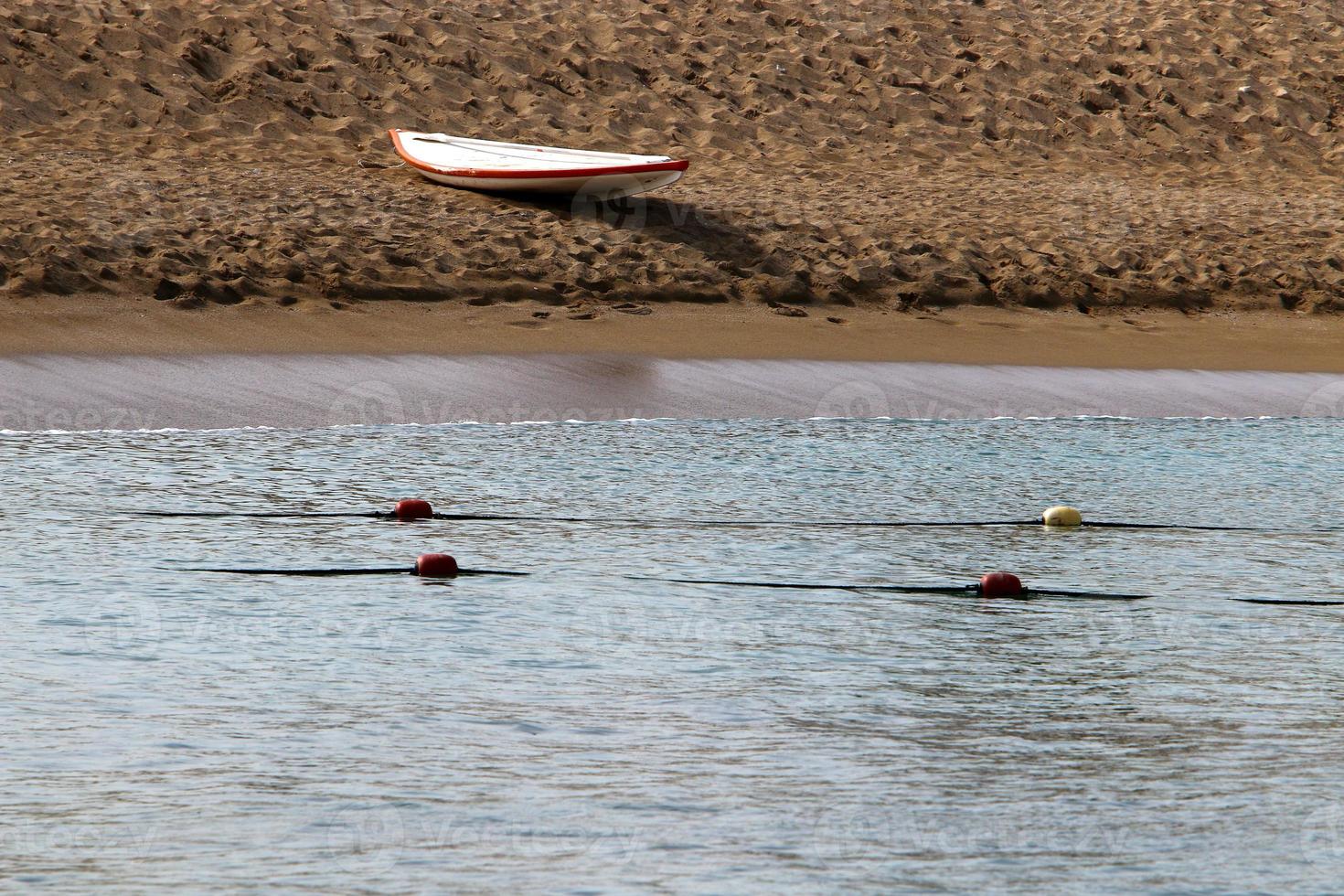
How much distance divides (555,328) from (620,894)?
11.0m

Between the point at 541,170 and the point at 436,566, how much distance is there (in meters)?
10.3

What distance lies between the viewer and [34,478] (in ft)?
31.2

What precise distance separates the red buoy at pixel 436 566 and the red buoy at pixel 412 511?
131 cm

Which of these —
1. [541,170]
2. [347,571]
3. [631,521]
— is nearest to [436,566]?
[347,571]

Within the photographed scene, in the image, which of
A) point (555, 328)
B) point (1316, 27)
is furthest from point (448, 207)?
point (1316, 27)

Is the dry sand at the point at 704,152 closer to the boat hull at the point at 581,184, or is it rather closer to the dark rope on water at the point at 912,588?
the boat hull at the point at 581,184

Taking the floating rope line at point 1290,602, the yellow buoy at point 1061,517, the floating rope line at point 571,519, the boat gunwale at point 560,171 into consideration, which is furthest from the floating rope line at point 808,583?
the boat gunwale at point 560,171

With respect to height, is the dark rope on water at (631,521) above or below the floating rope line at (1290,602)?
below

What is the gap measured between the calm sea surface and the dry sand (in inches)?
222

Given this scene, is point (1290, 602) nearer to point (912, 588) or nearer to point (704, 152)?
point (912, 588)

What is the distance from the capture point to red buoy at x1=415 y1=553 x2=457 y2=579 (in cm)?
761

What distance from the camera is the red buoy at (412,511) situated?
894cm

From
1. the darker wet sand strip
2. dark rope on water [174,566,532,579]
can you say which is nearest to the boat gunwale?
the darker wet sand strip

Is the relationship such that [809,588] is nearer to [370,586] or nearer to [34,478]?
[370,586]
